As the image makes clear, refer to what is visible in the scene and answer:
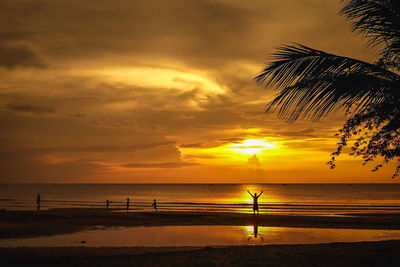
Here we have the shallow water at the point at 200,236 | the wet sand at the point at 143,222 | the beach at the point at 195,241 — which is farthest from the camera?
the wet sand at the point at 143,222

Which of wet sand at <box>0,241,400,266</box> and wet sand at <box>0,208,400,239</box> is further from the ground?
wet sand at <box>0,241,400,266</box>

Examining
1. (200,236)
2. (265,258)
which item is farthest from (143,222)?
(265,258)

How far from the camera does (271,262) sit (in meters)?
9.73

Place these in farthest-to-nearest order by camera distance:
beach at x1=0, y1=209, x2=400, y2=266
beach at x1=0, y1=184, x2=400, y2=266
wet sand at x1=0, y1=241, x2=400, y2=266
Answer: beach at x1=0, y1=184, x2=400, y2=266 < beach at x1=0, y1=209, x2=400, y2=266 < wet sand at x1=0, y1=241, x2=400, y2=266

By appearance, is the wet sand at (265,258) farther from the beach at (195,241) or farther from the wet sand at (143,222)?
the wet sand at (143,222)

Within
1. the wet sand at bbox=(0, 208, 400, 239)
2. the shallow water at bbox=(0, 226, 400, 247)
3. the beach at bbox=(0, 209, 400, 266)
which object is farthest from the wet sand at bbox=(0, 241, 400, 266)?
the wet sand at bbox=(0, 208, 400, 239)

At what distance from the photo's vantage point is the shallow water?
720 inches

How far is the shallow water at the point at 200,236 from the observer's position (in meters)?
18.3

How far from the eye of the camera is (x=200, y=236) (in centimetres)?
2086

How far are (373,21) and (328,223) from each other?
80.5 feet

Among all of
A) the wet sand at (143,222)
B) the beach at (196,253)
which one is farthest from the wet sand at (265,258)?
the wet sand at (143,222)

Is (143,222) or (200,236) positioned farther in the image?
(143,222)

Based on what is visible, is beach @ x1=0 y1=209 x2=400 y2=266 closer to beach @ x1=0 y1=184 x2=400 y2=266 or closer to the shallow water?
beach @ x1=0 y1=184 x2=400 y2=266

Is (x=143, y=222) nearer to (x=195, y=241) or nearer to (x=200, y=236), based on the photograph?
(x=200, y=236)
